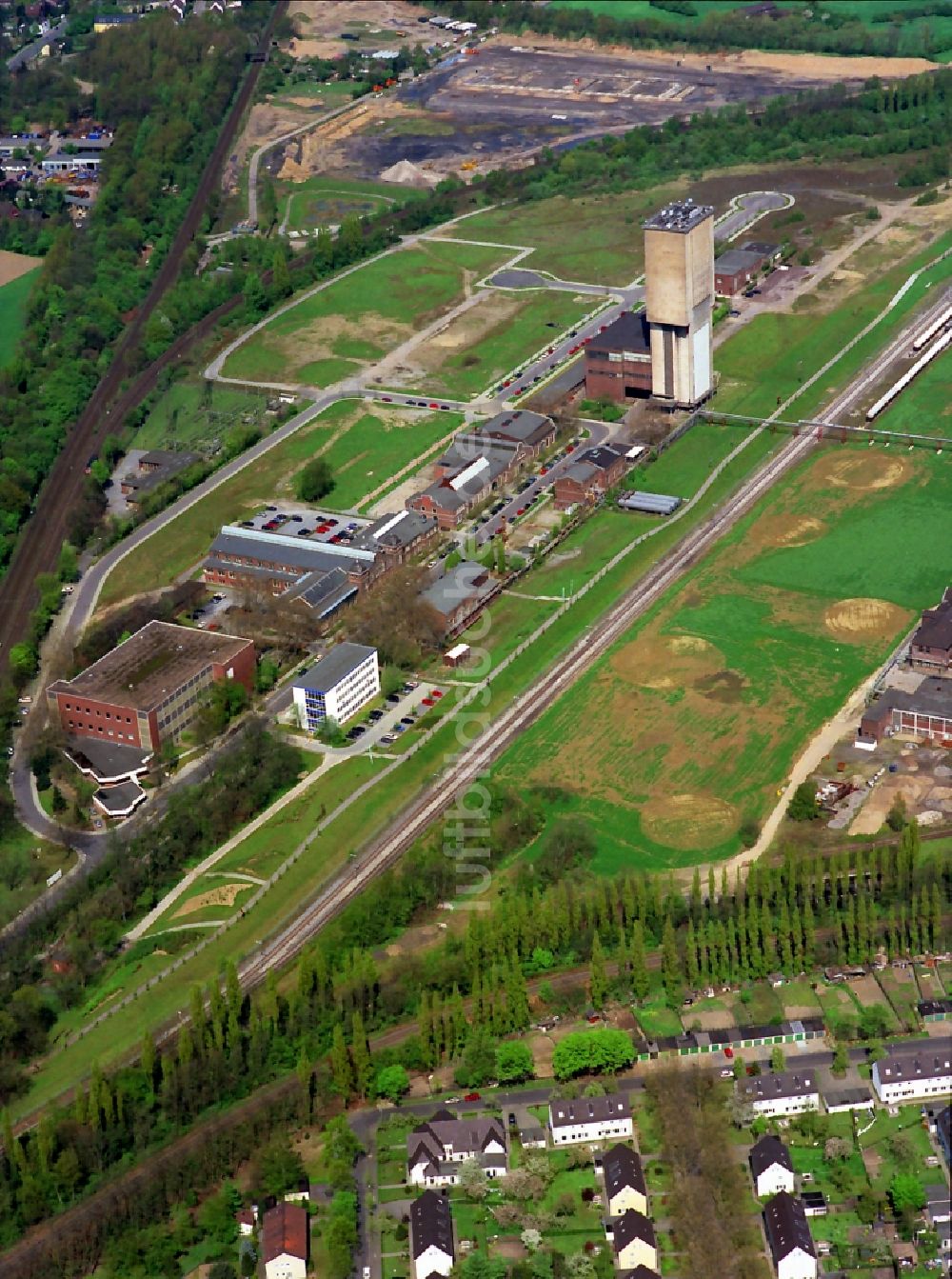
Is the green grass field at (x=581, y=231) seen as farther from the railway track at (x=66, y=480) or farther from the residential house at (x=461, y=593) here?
the residential house at (x=461, y=593)

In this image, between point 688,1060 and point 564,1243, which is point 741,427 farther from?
point 564,1243

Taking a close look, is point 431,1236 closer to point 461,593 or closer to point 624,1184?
point 624,1184

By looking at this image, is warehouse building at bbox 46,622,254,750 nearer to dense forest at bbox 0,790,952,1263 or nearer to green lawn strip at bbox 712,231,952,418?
dense forest at bbox 0,790,952,1263

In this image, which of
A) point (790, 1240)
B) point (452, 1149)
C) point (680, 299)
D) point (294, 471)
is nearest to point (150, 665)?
point (294, 471)

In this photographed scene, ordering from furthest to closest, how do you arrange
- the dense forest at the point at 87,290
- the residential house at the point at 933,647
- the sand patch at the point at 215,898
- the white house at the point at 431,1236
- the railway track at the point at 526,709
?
the dense forest at the point at 87,290, the residential house at the point at 933,647, the sand patch at the point at 215,898, the railway track at the point at 526,709, the white house at the point at 431,1236

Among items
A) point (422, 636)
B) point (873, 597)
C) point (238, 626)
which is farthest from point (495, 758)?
point (873, 597)

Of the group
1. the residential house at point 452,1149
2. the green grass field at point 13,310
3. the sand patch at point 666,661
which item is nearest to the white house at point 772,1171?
the residential house at point 452,1149
